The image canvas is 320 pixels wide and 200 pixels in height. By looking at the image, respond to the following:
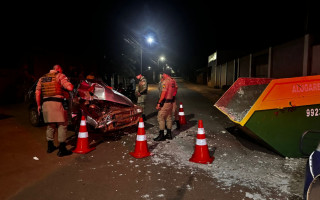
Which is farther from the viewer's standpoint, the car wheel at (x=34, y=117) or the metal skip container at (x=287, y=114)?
the car wheel at (x=34, y=117)

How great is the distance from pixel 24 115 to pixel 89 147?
580cm

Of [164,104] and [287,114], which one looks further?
[164,104]

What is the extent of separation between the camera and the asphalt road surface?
12.4ft

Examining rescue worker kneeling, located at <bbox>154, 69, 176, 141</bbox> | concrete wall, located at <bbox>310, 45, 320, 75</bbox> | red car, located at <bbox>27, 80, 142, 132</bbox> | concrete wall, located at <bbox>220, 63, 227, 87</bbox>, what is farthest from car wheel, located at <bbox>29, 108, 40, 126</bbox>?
concrete wall, located at <bbox>220, 63, 227, 87</bbox>

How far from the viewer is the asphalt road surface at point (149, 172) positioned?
3771 millimetres

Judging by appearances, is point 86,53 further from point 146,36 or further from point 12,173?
point 12,173

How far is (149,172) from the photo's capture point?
4.56 metres

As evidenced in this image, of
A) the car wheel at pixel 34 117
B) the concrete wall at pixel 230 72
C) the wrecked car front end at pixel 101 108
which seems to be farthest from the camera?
the concrete wall at pixel 230 72

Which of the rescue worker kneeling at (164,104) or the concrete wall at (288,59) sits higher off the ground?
the concrete wall at (288,59)

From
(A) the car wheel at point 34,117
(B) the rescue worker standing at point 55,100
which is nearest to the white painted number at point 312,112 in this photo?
(B) the rescue worker standing at point 55,100

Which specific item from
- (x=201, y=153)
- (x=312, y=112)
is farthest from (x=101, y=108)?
(x=312, y=112)

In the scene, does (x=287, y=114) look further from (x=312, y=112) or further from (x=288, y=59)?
(x=288, y=59)

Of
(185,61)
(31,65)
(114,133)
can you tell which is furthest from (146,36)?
(185,61)

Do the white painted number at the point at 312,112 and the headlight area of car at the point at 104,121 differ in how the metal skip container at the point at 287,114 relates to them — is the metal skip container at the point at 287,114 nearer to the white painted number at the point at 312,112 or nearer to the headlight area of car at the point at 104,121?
the white painted number at the point at 312,112
